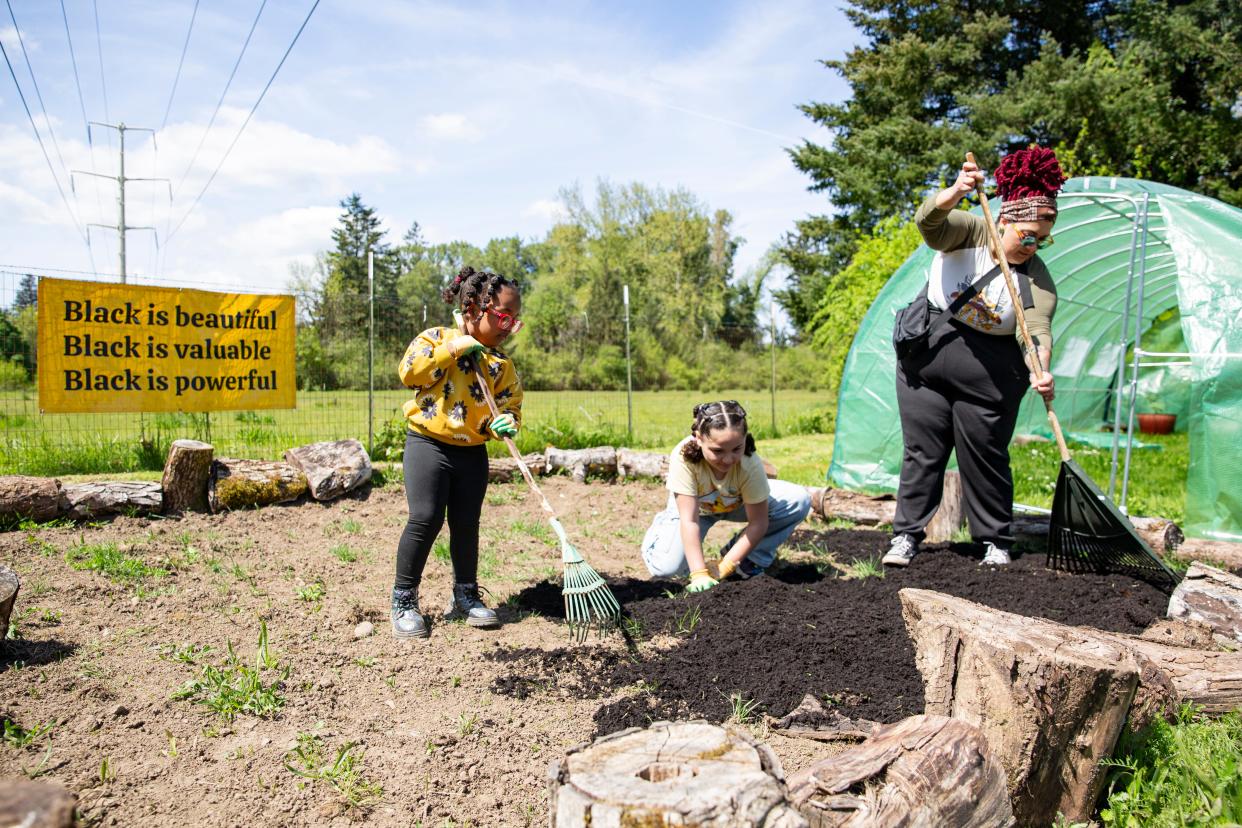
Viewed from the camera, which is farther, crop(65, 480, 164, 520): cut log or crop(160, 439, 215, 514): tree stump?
crop(160, 439, 215, 514): tree stump

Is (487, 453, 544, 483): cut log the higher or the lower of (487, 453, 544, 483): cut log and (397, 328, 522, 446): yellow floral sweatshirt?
the lower

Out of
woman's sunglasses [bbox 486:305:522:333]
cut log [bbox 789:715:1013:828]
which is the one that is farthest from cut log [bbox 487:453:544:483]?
cut log [bbox 789:715:1013:828]

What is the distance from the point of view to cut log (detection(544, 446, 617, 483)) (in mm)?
7477

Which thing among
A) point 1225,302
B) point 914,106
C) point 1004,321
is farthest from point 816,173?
point 1004,321

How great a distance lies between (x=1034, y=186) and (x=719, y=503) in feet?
7.34

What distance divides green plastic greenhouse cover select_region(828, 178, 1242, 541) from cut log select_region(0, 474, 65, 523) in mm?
6046

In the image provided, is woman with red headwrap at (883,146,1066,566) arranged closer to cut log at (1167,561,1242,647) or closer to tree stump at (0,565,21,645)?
cut log at (1167,561,1242,647)

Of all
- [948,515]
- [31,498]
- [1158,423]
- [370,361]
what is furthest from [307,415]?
[1158,423]

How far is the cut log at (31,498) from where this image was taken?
493 cm

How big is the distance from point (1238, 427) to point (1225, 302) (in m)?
0.83

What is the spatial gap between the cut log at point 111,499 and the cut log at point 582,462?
11.0ft

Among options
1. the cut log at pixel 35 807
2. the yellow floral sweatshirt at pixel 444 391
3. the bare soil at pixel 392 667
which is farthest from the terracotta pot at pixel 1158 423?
the cut log at pixel 35 807

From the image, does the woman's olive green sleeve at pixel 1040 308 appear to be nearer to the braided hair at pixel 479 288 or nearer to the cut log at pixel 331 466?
the braided hair at pixel 479 288

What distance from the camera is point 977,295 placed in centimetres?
395
